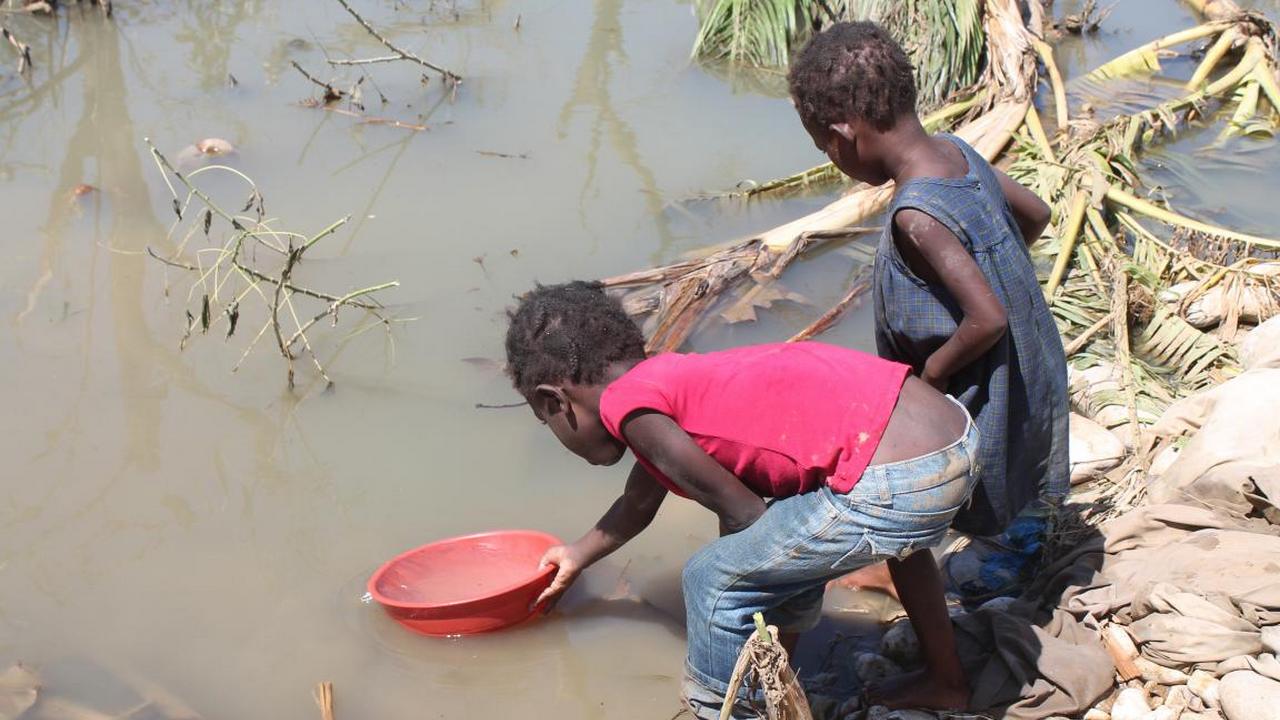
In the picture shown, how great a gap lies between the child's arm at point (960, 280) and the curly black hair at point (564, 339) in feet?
2.00

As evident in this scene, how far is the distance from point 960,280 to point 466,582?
160cm

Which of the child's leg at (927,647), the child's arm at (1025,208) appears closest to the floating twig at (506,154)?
the child's arm at (1025,208)

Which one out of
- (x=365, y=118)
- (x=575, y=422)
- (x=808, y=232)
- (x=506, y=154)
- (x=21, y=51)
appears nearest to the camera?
(x=575, y=422)

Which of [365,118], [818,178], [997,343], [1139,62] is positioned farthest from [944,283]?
[1139,62]

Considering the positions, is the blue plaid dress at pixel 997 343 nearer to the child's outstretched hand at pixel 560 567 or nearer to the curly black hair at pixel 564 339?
the curly black hair at pixel 564 339

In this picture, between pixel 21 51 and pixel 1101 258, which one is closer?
pixel 1101 258

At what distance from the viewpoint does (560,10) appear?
7.01m

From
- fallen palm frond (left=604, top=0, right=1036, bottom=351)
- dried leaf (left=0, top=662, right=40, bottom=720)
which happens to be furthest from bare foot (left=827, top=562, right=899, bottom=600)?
dried leaf (left=0, top=662, right=40, bottom=720)

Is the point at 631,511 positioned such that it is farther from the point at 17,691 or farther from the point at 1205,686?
the point at 17,691

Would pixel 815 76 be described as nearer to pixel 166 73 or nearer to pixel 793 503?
pixel 793 503

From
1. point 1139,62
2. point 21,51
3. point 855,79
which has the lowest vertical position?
point 1139,62

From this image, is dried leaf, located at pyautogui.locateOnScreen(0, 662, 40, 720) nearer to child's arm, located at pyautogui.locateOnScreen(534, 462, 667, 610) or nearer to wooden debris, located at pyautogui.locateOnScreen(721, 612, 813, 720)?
child's arm, located at pyautogui.locateOnScreen(534, 462, 667, 610)

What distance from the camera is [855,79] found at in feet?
Result: 7.75

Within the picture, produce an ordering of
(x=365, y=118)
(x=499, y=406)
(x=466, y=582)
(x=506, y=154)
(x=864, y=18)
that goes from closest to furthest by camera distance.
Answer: (x=466, y=582) < (x=499, y=406) < (x=506, y=154) < (x=365, y=118) < (x=864, y=18)
